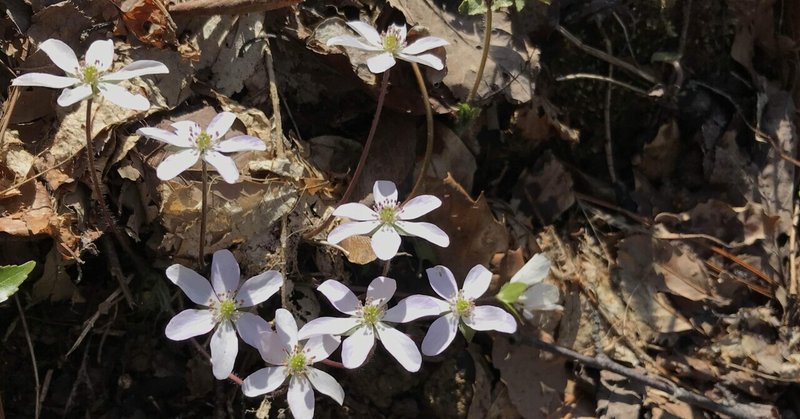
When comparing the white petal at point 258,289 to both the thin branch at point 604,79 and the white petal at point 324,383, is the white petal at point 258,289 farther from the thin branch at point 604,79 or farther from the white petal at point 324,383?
the thin branch at point 604,79

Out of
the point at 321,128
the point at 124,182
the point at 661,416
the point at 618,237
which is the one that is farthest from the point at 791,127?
the point at 124,182

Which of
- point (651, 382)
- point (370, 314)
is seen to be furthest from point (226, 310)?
point (651, 382)

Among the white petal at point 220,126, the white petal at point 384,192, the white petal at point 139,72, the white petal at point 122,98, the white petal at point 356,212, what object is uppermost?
the white petal at point 139,72

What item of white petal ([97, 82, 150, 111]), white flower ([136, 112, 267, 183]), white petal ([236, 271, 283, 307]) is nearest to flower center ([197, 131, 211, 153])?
white flower ([136, 112, 267, 183])

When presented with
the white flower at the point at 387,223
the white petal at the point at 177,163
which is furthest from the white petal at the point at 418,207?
the white petal at the point at 177,163

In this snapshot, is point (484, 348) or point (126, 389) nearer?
point (126, 389)

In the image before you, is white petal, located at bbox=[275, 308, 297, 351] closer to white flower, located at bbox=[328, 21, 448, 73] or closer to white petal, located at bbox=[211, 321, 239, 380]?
white petal, located at bbox=[211, 321, 239, 380]

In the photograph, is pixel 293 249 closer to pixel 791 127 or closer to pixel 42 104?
pixel 42 104
